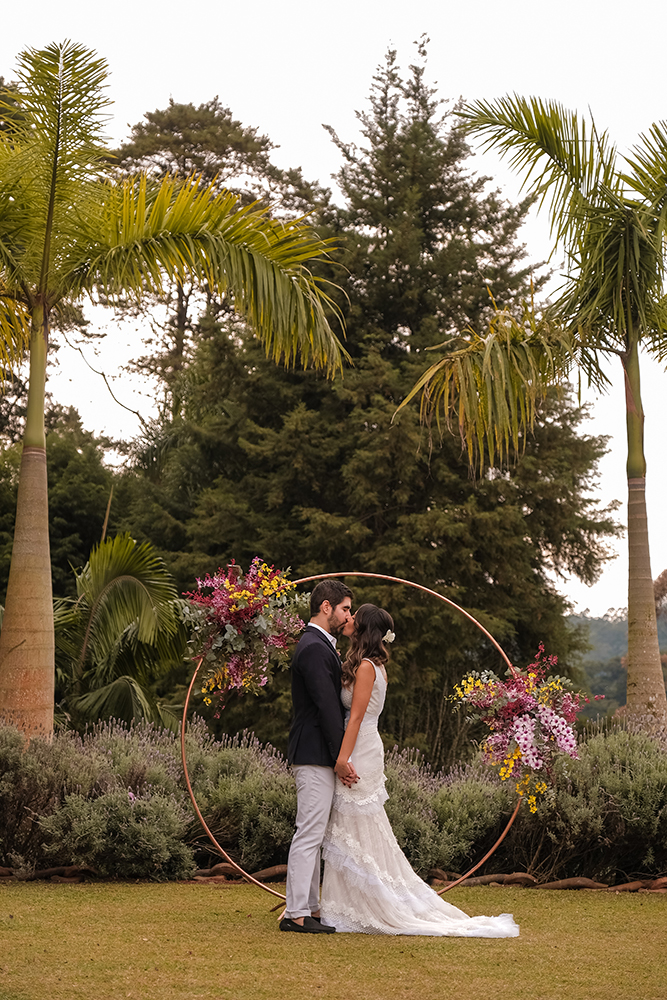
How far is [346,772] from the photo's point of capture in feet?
20.3

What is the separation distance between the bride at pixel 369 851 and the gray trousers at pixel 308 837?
4.0 inches

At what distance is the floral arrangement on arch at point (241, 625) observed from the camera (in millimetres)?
7008

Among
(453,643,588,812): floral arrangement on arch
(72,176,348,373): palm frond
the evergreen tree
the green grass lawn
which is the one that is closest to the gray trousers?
the green grass lawn

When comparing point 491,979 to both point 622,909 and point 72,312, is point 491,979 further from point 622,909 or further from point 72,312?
point 72,312

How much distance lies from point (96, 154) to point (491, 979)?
7.74 meters

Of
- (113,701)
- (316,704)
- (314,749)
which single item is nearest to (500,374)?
(316,704)

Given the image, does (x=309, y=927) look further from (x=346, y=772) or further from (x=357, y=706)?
(x=357, y=706)

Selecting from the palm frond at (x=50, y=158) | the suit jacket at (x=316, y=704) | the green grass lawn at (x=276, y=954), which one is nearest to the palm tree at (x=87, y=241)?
the palm frond at (x=50, y=158)

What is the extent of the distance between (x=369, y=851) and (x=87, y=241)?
6.23 m

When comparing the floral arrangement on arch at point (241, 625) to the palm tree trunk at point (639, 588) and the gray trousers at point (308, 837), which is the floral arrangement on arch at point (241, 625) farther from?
the palm tree trunk at point (639, 588)

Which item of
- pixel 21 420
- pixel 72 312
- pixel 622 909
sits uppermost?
pixel 21 420

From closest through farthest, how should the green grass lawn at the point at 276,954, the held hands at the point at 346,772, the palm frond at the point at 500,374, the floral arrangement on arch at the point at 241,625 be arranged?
the green grass lawn at the point at 276,954 < the held hands at the point at 346,772 < the floral arrangement on arch at the point at 241,625 < the palm frond at the point at 500,374

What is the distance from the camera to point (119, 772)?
837 centimetres

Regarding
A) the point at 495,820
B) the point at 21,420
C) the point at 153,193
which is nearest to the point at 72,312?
the point at 153,193
